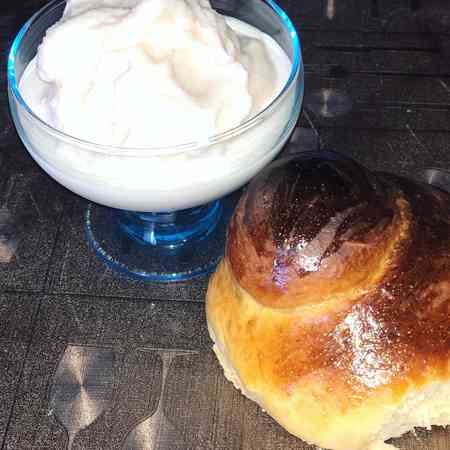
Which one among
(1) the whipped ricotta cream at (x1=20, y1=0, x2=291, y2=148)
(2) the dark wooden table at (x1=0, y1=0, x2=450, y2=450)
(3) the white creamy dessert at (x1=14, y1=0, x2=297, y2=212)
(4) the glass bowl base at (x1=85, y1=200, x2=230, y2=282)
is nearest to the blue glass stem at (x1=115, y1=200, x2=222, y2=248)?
(4) the glass bowl base at (x1=85, y1=200, x2=230, y2=282)

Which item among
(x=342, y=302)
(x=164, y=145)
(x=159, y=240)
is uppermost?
(x=164, y=145)

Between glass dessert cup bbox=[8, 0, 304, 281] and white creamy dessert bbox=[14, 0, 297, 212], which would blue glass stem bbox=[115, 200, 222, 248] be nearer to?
glass dessert cup bbox=[8, 0, 304, 281]

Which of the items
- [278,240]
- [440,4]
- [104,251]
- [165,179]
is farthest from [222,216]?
[440,4]

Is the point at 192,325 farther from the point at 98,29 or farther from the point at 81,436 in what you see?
the point at 98,29

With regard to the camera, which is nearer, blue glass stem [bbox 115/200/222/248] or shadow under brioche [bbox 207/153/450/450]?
shadow under brioche [bbox 207/153/450/450]

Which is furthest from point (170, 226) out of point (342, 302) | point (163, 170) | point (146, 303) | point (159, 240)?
point (342, 302)

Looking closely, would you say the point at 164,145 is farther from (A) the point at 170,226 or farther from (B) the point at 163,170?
(A) the point at 170,226
